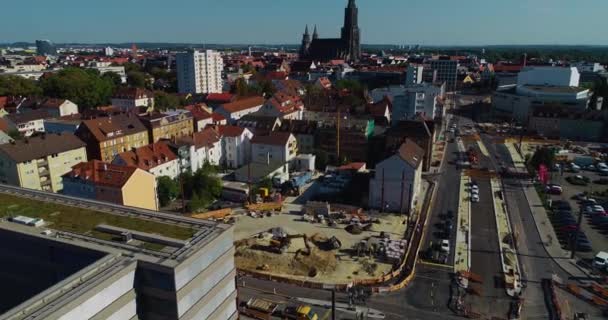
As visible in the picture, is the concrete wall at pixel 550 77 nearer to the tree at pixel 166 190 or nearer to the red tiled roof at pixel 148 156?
the red tiled roof at pixel 148 156

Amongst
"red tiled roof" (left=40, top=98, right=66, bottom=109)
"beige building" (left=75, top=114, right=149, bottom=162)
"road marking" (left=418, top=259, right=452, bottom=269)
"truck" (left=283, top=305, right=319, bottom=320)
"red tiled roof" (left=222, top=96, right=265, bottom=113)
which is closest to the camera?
"truck" (left=283, top=305, right=319, bottom=320)

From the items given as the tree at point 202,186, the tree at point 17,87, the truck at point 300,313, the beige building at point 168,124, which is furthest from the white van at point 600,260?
the tree at point 17,87

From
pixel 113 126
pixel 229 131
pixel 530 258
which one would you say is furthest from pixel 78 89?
pixel 530 258

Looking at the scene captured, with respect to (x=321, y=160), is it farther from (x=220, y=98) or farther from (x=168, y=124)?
(x=220, y=98)

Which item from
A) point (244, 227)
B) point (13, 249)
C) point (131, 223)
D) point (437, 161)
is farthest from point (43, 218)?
point (437, 161)

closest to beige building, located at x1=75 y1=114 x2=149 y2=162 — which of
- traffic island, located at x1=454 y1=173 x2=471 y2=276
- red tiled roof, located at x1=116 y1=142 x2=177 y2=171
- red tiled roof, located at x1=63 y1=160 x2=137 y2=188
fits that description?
red tiled roof, located at x1=116 y1=142 x2=177 y2=171

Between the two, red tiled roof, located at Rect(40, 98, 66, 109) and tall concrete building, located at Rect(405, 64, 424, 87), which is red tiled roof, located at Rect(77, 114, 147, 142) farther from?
tall concrete building, located at Rect(405, 64, 424, 87)
